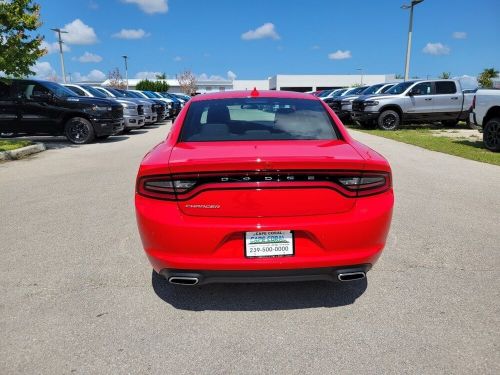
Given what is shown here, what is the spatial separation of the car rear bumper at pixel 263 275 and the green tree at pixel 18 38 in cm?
968

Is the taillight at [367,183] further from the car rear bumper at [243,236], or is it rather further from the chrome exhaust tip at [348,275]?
the chrome exhaust tip at [348,275]

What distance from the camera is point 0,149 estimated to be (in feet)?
33.3

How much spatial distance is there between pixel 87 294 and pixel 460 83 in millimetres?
17479

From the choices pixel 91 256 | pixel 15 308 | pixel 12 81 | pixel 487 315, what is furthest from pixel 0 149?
pixel 487 315

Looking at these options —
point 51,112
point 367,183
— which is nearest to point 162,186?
point 367,183

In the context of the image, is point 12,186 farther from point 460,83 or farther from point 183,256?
point 460,83

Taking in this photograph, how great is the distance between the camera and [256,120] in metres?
3.64

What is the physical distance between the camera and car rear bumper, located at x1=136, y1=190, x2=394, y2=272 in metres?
2.60

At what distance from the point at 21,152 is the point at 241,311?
949 cm

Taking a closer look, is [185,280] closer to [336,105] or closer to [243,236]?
[243,236]

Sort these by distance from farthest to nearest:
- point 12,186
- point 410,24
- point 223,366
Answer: point 410,24 → point 12,186 → point 223,366

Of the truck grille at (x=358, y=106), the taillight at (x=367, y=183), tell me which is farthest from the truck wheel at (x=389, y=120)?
the taillight at (x=367, y=183)

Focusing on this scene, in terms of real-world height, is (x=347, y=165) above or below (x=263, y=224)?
above

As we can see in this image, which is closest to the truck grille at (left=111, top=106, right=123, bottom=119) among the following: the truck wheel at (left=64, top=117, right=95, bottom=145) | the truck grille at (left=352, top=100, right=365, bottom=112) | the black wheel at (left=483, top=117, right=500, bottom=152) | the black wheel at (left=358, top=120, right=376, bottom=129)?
the truck wheel at (left=64, top=117, right=95, bottom=145)
